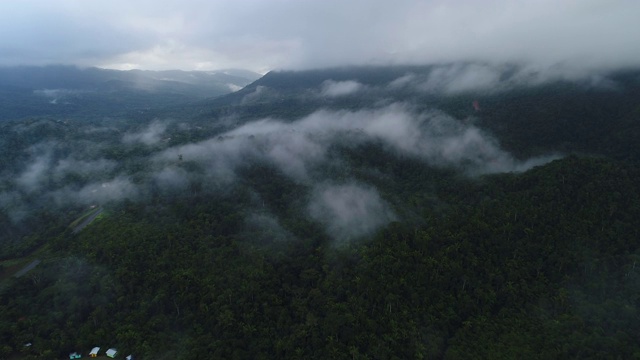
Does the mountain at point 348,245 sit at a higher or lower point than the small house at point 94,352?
higher

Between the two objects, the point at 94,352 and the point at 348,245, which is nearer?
the point at 94,352

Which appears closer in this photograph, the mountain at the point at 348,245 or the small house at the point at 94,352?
the small house at the point at 94,352

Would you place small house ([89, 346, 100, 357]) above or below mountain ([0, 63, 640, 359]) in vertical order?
below

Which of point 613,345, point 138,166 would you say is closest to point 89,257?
point 138,166

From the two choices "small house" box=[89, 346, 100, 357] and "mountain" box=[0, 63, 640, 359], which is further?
"mountain" box=[0, 63, 640, 359]

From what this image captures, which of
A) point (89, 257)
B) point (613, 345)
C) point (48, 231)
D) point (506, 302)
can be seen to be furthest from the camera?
point (48, 231)

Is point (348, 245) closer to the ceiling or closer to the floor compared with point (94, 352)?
closer to the ceiling

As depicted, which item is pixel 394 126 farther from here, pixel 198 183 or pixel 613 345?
pixel 613 345

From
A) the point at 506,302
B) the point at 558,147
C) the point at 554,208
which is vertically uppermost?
the point at 558,147
